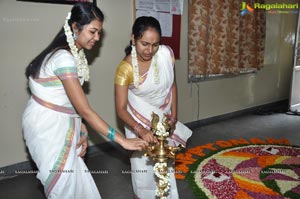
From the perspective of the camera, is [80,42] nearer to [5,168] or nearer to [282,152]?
[5,168]

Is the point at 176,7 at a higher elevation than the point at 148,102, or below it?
higher

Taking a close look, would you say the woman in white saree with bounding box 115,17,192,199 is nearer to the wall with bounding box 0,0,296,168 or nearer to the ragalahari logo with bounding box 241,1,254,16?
the wall with bounding box 0,0,296,168

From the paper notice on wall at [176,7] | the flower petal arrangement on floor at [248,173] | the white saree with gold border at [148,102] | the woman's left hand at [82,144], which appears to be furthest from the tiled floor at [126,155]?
the paper notice on wall at [176,7]

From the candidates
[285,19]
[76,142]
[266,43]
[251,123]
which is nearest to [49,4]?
[76,142]

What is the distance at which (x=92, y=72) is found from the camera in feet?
10.2

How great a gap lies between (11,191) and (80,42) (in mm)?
1716

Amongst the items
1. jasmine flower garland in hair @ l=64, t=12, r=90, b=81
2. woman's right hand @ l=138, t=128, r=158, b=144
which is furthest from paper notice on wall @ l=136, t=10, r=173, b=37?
woman's right hand @ l=138, t=128, r=158, b=144

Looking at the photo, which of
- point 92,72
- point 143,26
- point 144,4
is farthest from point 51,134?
point 144,4

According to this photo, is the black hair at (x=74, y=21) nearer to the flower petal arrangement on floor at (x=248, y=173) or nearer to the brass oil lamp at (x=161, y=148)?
the brass oil lamp at (x=161, y=148)

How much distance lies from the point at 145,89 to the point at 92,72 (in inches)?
54.8

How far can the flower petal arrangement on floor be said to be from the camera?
2.32 metres

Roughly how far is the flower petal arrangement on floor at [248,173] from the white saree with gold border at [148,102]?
21.6 inches

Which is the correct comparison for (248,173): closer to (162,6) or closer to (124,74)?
(124,74)

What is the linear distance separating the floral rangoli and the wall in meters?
1.16
